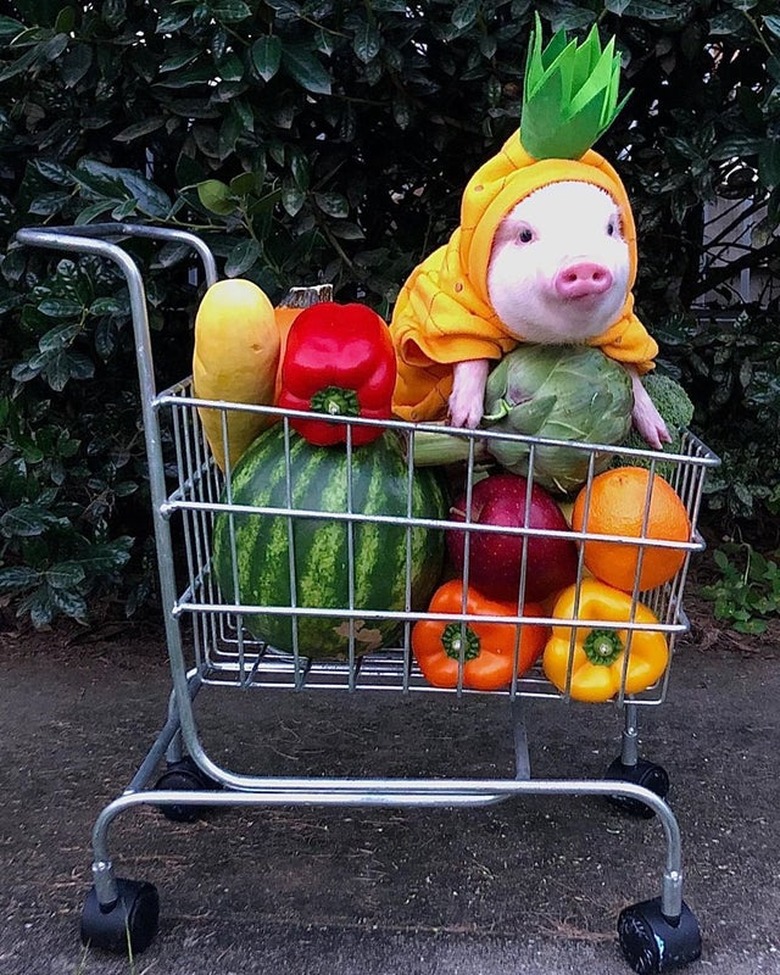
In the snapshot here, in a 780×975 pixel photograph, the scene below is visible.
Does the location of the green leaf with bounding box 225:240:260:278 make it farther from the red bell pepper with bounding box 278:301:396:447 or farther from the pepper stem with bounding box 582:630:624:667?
the pepper stem with bounding box 582:630:624:667

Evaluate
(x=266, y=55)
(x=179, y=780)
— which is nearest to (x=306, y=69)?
(x=266, y=55)

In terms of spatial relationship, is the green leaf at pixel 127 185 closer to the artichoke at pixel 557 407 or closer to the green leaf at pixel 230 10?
the green leaf at pixel 230 10

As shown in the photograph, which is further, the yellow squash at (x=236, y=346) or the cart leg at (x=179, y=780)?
the cart leg at (x=179, y=780)

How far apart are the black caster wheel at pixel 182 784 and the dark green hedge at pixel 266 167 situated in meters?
0.63

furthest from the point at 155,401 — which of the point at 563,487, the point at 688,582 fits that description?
the point at 688,582

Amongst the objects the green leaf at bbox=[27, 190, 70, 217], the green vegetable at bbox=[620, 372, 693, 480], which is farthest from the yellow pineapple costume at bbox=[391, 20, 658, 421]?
the green leaf at bbox=[27, 190, 70, 217]

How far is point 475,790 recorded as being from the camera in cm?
151

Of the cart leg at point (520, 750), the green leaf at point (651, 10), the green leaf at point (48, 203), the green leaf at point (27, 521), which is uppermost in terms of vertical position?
the green leaf at point (651, 10)

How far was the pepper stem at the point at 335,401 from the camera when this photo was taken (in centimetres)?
138

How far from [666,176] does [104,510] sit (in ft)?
5.72

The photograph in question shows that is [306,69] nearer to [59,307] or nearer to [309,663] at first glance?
[59,307]

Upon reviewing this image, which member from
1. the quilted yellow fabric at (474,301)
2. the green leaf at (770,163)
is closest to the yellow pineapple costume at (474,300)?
the quilted yellow fabric at (474,301)

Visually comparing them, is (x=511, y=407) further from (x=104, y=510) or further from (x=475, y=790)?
(x=104, y=510)

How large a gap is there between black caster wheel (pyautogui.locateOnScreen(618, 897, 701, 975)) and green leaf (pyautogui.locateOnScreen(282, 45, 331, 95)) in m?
1.79
